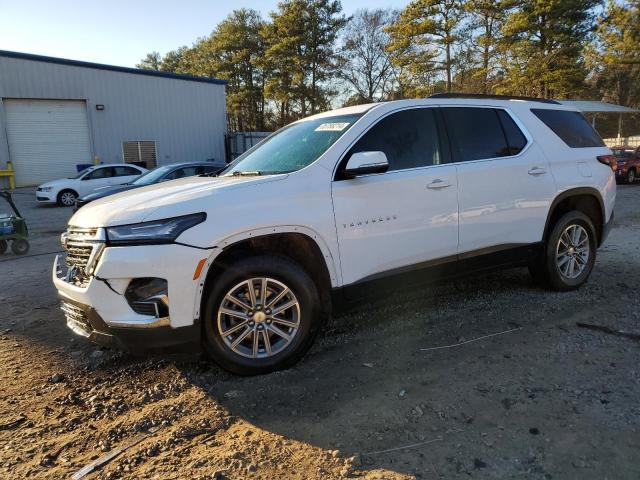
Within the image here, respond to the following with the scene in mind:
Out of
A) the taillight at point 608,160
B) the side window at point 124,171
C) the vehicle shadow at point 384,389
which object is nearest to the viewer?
the vehicle shadow at point 384,389

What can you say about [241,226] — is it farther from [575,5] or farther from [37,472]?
[575,5]

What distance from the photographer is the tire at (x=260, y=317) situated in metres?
3.26

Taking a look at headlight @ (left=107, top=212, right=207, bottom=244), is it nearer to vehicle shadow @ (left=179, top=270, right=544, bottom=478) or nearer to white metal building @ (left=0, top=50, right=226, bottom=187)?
vehicle shadow @ (left=179, top=270, right=544, bottom=478)

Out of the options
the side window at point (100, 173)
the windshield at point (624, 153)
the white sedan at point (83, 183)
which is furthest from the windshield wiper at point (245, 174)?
the windshield at point (624, 153)

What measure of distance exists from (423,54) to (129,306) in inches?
1464

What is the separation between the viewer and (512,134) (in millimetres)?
4699

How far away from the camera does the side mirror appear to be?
3559mm

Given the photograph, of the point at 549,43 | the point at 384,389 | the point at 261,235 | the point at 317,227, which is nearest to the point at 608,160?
the point at 317,227

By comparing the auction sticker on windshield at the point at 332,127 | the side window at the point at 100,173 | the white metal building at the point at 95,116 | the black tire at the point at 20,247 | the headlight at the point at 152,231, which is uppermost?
the white metal building at the point at 95,116

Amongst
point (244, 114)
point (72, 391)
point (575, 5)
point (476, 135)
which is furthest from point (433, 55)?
point (72, 391)

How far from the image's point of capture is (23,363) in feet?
13.1

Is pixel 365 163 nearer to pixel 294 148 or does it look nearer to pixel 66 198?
pixel 294 148

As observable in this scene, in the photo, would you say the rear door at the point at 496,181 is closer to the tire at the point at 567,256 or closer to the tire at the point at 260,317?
the tire at the point at 567,256

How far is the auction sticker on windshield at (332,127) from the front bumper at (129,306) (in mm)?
1596
